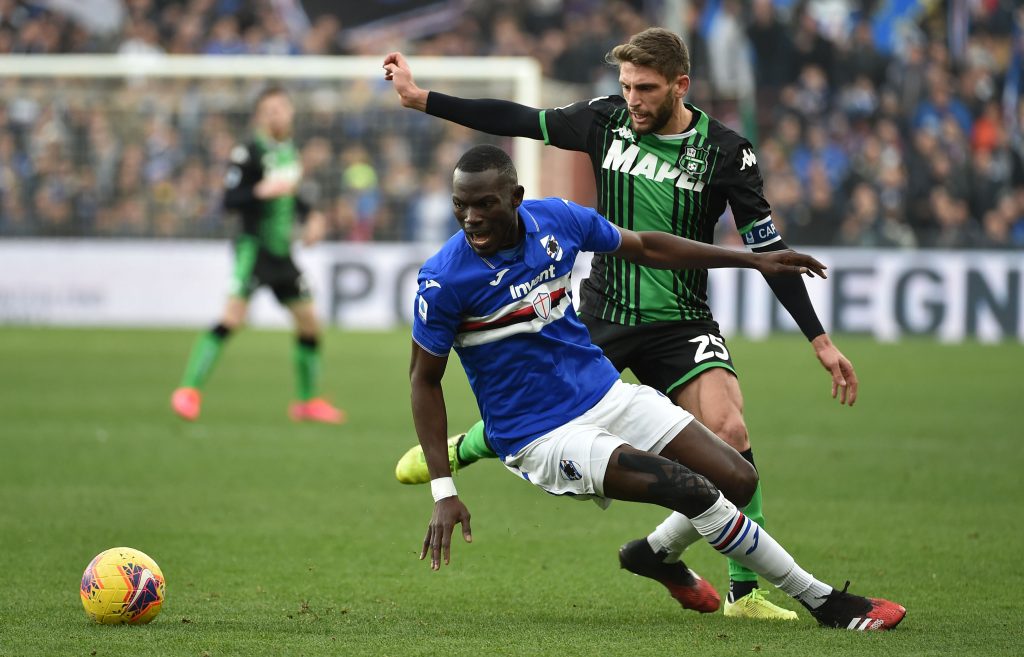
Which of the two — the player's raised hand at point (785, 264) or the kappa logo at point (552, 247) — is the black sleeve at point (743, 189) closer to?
the player's raised hand at point (785, 264)

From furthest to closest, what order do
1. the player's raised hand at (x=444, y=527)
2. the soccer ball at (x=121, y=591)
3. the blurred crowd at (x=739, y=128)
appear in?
the blurred crowd at (x=739, y=128) < the soccer ball at (x=121, y=591) < the player's raised hand at (x=444, y=527)

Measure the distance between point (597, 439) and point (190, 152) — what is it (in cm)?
1749

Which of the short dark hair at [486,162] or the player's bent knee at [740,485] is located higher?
the short dark hair at [486,162]

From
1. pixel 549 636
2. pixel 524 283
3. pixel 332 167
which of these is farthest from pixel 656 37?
pixel 332 167

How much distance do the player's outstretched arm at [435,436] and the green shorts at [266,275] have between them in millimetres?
7549

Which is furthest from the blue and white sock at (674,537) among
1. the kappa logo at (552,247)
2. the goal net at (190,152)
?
the goal net at (190,152)

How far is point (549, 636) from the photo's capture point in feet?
17.9

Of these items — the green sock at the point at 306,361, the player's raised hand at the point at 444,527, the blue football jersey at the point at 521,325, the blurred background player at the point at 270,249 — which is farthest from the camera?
the green sock at the point at 306,361

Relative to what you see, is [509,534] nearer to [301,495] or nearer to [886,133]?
[301,495]

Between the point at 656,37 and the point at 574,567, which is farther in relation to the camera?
the point at 574,567

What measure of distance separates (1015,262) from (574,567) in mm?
13896

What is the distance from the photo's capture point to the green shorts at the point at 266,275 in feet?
42.0

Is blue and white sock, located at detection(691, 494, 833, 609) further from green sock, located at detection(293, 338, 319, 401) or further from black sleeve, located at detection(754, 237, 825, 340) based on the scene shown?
green sock, located at detection(293, 338, 319, 401)

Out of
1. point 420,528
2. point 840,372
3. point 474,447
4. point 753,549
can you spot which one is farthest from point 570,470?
point 420,528
